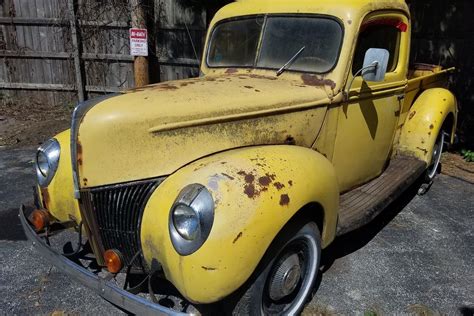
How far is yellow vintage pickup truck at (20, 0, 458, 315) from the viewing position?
6.97ft

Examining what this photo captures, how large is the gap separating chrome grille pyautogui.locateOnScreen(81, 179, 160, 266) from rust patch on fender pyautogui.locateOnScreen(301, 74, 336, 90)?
145cm

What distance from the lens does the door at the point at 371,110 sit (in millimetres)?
3367

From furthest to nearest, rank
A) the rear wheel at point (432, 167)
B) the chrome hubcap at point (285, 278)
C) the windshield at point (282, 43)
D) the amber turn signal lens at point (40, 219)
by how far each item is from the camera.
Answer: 1. the rear wheel at point (432, 167)
2. the windshield at point (282, 43)
3. the amber turn signal lens at point (40, 219)
4. the chrome hubcap at point (285, 278)

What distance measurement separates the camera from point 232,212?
2.08m

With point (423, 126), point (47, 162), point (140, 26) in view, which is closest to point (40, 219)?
point (47, 162)

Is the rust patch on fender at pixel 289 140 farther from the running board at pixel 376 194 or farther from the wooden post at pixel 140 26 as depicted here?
the wooden post at pixel 140 26

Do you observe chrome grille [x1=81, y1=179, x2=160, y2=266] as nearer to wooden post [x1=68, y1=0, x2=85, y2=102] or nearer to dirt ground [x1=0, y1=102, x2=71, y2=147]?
dirt ground [x1=0, y1=102, x2=71, y2=147]

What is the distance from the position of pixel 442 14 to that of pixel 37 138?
6713mm

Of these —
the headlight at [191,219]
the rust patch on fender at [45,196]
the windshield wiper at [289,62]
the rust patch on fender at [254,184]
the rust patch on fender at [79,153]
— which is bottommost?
the rust patch on fender at [45,196]

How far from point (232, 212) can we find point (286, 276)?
70 centimetres

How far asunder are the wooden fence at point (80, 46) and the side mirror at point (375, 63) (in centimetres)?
474

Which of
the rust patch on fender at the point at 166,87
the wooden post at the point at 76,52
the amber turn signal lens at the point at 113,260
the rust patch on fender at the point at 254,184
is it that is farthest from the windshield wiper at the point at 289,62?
the wooden post at the point at 76,52

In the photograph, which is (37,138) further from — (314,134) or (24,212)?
(314,134)

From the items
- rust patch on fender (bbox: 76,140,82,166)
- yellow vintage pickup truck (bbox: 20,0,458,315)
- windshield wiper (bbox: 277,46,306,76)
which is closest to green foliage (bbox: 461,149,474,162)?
yellow vintage pickup truck (bbox: 20,0,458,315)
